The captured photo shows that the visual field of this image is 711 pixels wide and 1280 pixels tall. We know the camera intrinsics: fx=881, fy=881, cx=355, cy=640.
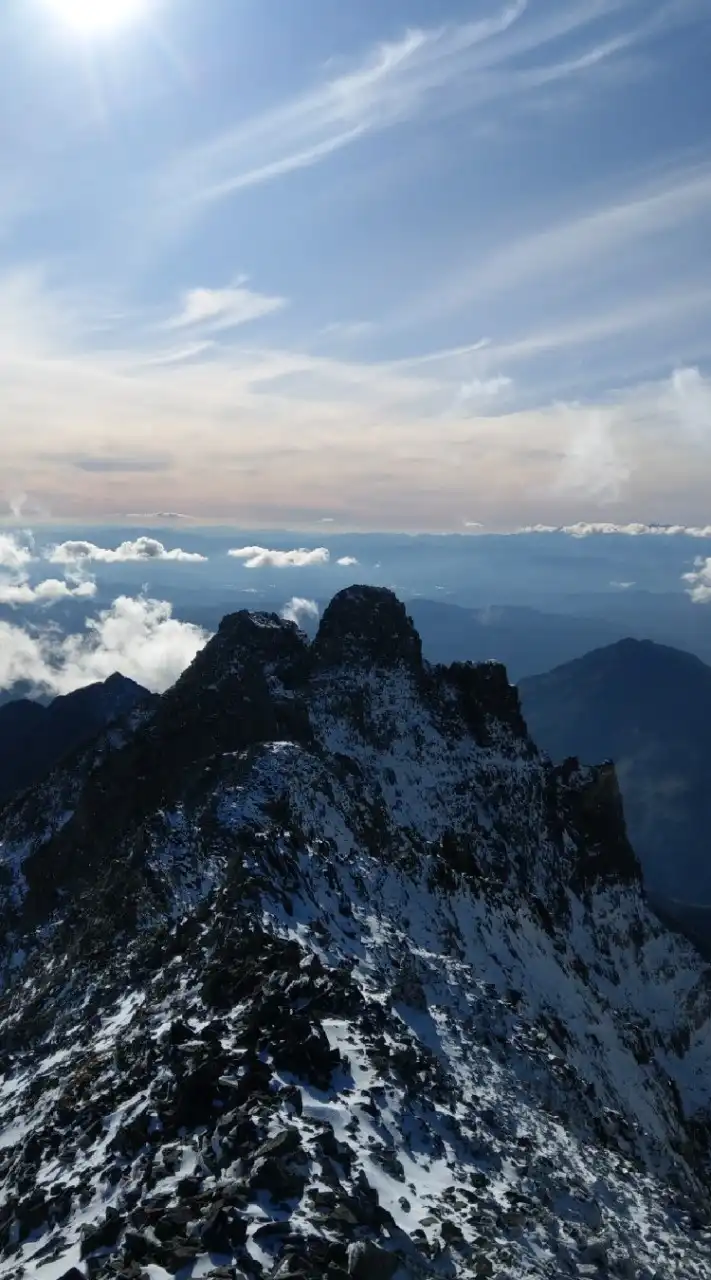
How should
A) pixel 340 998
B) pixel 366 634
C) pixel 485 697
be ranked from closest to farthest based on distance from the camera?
pixel 340 998 → pixel 366 634 → pixel 485 697

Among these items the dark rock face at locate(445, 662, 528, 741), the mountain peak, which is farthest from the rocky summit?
the dark rock face at locate(445, 662, 528, 741)

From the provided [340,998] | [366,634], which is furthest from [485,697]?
[340,998]

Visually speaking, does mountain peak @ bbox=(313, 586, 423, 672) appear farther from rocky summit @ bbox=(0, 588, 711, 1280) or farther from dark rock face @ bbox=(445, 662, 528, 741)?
dark rock face @ bbox=(445, 662, 528, 741)

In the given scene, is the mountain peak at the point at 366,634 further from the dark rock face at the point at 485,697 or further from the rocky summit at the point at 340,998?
the dark rock face at the point at 485,697

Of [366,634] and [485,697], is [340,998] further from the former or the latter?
[485,697]

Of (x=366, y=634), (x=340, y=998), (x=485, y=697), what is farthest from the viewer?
(x=485, y=697)
